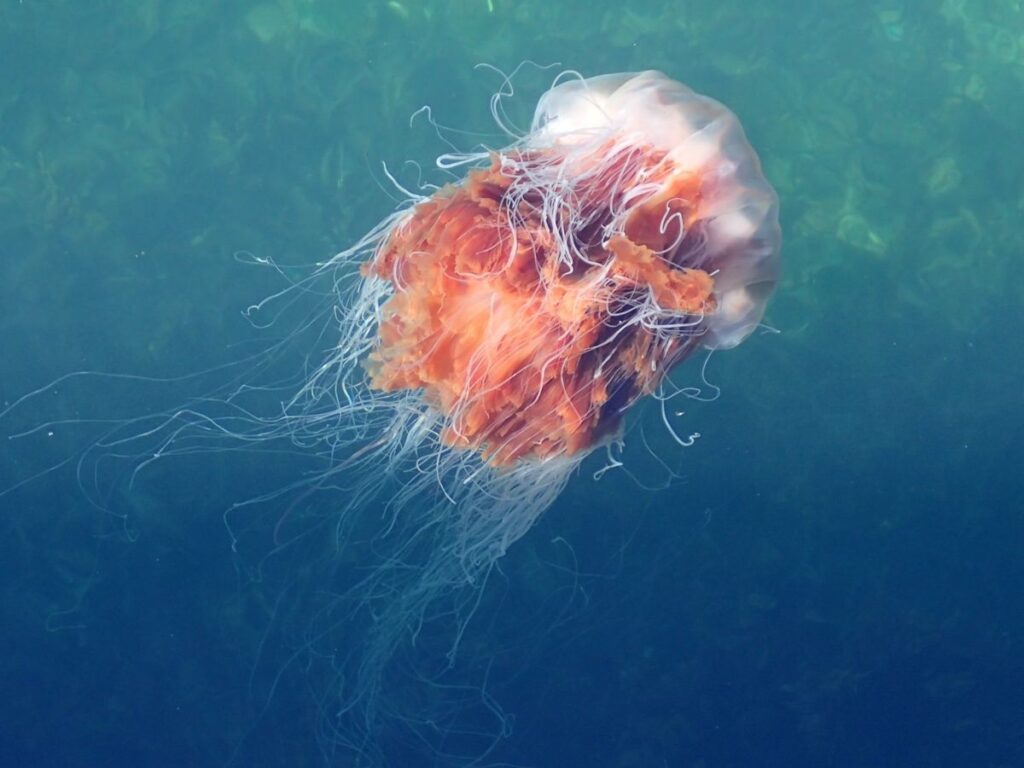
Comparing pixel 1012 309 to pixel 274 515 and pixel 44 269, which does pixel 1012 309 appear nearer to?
pixel 274 515

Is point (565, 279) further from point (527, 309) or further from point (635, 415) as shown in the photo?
point (635, 415)

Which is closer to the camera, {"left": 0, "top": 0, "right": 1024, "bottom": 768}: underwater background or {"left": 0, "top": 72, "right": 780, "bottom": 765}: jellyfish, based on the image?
{"left": 0, "top": 72, "right": 780, "bottom": 765}: jellyfish

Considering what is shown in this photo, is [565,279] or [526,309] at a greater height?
[565,279]

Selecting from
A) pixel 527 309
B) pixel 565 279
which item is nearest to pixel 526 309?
pixel 527 309

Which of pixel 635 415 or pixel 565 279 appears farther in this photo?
pixel 635 415

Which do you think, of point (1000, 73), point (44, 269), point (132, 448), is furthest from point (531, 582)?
point (1000, 73)

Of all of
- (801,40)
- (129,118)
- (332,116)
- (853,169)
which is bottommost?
(129,118)
